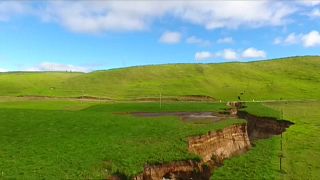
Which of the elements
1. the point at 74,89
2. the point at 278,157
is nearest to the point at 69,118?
the point at 278,157

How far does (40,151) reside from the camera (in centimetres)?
3478

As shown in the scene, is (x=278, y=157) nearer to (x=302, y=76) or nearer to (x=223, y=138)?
(x=223, y=138)

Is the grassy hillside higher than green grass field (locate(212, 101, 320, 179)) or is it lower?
higher

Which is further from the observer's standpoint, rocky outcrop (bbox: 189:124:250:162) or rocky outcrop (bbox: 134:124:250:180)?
rocky outcrop (bbox: 189:124:250:162)

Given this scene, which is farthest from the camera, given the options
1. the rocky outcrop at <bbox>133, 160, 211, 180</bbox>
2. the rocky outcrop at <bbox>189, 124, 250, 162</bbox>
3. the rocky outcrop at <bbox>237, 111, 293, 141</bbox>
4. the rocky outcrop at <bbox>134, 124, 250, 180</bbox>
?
the rocky outcrop at <bbox>237, 111, 293, 141</bbox>

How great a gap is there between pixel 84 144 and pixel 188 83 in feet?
410

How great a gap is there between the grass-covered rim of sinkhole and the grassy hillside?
8454 centimetres

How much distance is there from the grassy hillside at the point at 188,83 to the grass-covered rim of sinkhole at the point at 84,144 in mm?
84539

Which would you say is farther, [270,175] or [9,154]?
[270,175]

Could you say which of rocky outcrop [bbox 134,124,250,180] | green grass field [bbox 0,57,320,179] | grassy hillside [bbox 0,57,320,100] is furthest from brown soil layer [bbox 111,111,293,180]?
grassy hillside [bbox 0,57,320,100]

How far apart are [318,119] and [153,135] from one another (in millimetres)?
42513

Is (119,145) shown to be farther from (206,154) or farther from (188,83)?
(188,83)

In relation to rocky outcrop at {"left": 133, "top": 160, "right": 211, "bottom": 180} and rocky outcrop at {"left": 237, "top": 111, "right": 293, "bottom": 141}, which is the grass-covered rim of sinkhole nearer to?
rocky outcrop at {"left": 133, "top": 160, "right": 211, "bottom": 180}

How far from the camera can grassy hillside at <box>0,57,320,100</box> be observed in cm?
14225
